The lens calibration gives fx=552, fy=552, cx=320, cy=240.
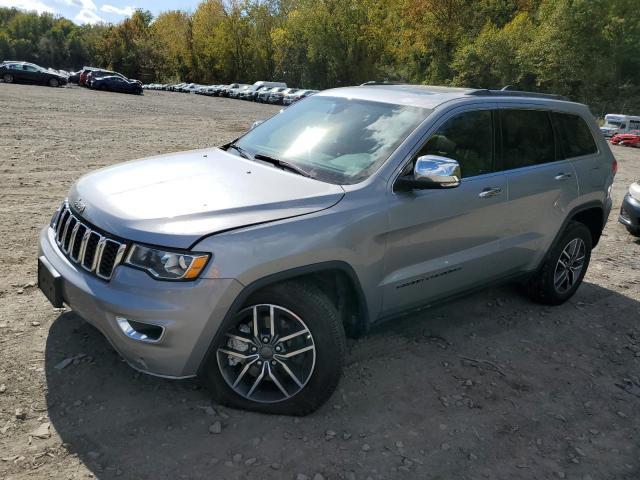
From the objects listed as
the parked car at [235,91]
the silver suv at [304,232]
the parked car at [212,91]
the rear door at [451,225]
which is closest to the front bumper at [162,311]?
the silver suv at [304,232]

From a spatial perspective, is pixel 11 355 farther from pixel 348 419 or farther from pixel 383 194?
pixel 383 194

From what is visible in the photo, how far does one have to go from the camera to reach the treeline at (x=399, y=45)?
44.1 metres

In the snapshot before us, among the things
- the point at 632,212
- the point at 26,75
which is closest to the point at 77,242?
the point at 632,212

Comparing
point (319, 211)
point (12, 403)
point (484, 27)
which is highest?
point (484, 27)

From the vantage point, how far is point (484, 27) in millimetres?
52156

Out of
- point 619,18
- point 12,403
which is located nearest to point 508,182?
point 12,403

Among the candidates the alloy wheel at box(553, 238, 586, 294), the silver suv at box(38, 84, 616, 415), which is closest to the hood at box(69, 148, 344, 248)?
the silver suv at box(38, 84, 616, 415)

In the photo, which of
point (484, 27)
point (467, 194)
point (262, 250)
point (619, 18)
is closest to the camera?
point (262, 250)

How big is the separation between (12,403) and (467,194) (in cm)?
299

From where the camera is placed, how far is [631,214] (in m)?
7.18

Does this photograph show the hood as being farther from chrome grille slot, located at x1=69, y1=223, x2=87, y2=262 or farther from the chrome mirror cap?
the chrome mirror cap

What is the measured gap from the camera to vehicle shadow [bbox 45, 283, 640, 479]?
2.76 meters

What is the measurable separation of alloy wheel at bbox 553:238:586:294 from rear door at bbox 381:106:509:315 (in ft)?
3.04

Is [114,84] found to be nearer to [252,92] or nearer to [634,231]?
[252,92]
